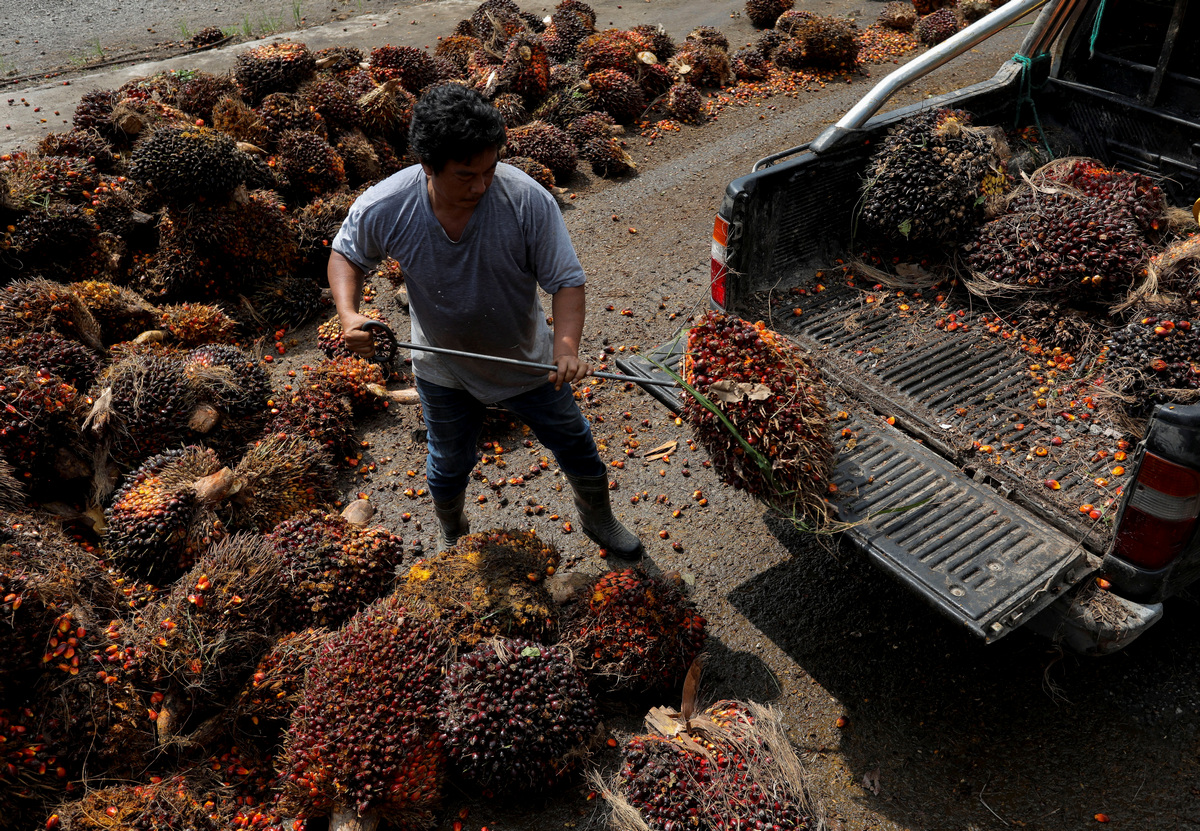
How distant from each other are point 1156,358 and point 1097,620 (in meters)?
1.45

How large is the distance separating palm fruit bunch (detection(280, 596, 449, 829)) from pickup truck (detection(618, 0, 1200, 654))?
1745mm

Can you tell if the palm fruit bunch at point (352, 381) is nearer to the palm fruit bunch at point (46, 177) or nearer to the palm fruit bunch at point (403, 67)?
the palm fruit bunch at point (46, 177)

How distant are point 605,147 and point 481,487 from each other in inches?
179

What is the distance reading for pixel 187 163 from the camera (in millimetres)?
5703

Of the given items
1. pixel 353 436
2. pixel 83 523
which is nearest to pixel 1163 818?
pixel 353 436

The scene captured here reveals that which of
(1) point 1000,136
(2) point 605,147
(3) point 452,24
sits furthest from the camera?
(3) point 452,24

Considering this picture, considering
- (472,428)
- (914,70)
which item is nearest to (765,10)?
(914,70)

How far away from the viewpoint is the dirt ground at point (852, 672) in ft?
10.5

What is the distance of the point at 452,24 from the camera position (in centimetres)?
1112

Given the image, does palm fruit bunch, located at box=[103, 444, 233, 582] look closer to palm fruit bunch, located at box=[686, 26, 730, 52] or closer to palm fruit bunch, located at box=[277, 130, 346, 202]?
palm fruit bunch, located at box=[277, 130, 346, 202]

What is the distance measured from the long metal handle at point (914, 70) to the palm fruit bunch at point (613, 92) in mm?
4909

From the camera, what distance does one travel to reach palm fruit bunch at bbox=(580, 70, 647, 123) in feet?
29.1

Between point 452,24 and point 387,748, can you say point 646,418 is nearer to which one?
point 387,748

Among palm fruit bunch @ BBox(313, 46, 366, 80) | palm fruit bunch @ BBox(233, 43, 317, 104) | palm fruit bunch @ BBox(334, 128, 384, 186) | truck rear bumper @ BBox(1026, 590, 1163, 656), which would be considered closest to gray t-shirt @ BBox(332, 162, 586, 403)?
truck rear bumper @ BBox(1026, 590, 1163, 656)
